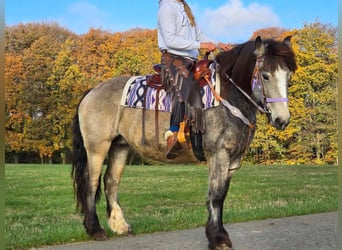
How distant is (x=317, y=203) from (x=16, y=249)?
19.2ft

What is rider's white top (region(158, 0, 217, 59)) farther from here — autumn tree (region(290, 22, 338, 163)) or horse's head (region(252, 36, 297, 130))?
autumn tree (region(290, 22, 338, 163))

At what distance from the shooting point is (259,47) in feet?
14.3

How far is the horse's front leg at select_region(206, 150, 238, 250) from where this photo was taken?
4.60 metres

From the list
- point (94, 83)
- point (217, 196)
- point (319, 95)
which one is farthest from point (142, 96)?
point (94, 83)

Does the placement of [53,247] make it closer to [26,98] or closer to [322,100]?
[322,100]

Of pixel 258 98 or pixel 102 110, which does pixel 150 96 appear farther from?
pixel 258 98

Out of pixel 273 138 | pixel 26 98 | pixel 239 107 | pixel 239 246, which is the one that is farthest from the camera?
pixel 26 98

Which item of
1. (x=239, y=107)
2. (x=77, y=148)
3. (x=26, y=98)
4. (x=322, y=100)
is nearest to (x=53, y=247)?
(x=77, y=148)

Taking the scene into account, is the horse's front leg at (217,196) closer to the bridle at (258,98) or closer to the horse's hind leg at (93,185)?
the bridle at (258,98)

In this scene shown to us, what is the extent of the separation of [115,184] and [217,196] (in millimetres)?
1780

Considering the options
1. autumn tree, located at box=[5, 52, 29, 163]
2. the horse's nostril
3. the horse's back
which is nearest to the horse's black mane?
the horse's nostril

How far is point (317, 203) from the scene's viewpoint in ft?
28.5

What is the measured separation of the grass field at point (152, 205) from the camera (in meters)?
6.23

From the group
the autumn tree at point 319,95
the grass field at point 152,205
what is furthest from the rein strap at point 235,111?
the autumn tree at point 319,95
